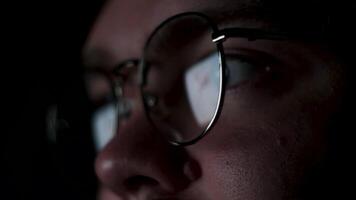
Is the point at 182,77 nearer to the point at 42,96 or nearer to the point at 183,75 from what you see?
the point at 183,75

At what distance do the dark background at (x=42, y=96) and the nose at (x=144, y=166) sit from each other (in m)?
0.37

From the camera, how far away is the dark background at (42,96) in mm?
1147

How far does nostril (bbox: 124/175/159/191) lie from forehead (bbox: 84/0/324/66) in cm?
22

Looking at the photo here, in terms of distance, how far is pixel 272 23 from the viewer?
2.33ft

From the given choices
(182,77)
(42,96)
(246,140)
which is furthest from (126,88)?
(42,96)

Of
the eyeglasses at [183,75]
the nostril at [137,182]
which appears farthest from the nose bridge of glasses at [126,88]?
the nostril at [137,182]

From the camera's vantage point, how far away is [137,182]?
764 mm

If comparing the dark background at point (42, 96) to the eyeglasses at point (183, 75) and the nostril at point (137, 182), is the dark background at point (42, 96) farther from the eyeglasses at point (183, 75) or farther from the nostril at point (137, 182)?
the nostril at point (137, 182)

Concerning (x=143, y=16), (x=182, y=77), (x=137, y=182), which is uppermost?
(x=143, y=16)

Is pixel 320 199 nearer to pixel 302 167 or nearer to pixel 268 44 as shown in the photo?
pixel 302 167

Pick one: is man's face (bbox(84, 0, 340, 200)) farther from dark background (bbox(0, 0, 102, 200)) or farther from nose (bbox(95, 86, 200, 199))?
dark background (bbox(0, 0, 102, 200))

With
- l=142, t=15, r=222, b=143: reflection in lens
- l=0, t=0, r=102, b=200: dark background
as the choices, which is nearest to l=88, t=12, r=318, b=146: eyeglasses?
l=142, t=15, r=222, b=143: reflection in lens

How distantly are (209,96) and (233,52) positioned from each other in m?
0.08

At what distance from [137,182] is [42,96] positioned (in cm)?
61
